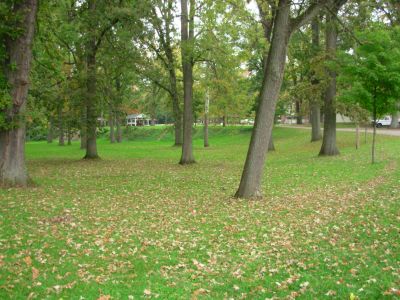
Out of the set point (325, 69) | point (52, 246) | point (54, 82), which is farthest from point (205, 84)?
point (52, 246)

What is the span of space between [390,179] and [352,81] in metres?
5.56

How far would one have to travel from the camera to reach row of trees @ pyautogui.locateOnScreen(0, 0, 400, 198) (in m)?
11.8

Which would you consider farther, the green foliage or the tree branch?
the green foliage

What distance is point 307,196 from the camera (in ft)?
37.6

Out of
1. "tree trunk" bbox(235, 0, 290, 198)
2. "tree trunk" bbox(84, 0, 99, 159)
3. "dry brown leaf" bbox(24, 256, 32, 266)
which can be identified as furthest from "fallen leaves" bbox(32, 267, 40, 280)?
"tree trunk" bbox(84, 0, 99, 159)

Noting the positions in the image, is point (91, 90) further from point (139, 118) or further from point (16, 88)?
point (139, 118)

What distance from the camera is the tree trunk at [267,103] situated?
34.1 feet

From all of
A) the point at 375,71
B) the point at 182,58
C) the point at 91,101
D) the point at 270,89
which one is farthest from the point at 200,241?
the point at 91,101

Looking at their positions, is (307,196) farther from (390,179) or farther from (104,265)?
(104,265)

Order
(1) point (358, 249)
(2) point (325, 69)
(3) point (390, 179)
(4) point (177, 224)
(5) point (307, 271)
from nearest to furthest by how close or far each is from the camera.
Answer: (5) point (307, 271) < (1) point (358, 249) < (4) point (177, 224) < (3) point (390, 179) < (2) point (325, 69)

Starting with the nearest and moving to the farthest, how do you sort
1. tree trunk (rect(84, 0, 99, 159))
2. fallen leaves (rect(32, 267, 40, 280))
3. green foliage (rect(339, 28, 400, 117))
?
fallen leaves (rect(32, 267, 40, 280)) → green foliage (rect(339, 28, 400, 117)) → tree trunk (rect(84, 0, 99, 159))

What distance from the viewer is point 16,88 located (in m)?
12.1

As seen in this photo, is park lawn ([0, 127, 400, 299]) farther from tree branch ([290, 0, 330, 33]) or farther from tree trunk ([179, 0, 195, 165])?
tree trunk ([179, 0, 195, 165])

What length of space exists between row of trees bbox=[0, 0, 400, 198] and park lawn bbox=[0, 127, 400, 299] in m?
1.80
